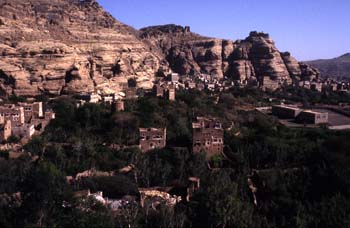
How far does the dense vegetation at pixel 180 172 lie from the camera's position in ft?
41.2

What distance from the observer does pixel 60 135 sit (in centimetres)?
2136

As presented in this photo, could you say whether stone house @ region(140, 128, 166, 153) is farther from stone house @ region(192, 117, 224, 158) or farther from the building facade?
the building facade

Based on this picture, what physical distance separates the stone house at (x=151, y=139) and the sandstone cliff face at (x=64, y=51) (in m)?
12.6

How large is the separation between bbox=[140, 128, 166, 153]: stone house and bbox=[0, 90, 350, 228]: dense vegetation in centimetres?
46

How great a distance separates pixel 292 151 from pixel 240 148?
2.21 m

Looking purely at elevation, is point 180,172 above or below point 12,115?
below

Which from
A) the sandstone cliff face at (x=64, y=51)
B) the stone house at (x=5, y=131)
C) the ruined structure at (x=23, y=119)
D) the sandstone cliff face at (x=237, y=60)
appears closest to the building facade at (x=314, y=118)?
the sandstone cliff face at (x=64, y=51)

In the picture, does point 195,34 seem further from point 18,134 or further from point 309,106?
point 18,134

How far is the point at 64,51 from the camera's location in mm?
32781

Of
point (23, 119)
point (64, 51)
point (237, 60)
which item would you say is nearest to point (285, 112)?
point (64, 51)

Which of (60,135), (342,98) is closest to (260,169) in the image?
(60,135)

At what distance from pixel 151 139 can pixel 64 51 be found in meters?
15.7

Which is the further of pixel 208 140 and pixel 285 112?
pixel 285 112

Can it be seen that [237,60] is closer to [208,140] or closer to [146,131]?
[146,131]
